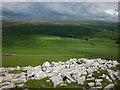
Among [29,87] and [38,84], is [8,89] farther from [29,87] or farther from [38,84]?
[38,84]

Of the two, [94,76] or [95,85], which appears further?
[94,76]

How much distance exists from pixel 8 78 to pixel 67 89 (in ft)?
29.7

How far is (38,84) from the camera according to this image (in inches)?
629

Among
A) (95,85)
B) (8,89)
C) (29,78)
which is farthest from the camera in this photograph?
(29,78)

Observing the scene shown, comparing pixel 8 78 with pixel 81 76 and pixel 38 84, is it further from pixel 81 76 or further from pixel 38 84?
pixel 81 76

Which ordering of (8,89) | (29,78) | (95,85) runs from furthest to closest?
(29,78) < (95,85) < (8,89)

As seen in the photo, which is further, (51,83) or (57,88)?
(51,83)

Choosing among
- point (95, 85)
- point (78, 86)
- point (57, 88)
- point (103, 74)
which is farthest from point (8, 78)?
point (103, 74)

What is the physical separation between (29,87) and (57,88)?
3.63 metres

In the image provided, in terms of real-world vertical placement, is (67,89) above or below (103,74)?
below

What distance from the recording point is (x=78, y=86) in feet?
50.4

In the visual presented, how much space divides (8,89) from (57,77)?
6695mm

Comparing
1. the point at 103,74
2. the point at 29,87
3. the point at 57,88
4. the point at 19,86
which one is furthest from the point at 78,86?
the point at 19,86

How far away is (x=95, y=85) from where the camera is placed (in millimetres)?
15445
